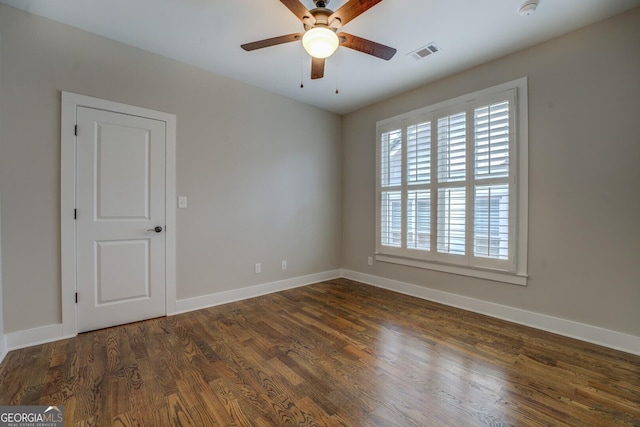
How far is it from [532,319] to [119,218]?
4152 millimetres

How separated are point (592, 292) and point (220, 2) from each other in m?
3.92

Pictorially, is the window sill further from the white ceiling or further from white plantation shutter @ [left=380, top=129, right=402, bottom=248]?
the white ceiling

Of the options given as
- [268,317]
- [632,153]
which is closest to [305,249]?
[268,317]

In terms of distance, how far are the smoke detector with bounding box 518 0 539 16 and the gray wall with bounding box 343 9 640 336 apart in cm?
66

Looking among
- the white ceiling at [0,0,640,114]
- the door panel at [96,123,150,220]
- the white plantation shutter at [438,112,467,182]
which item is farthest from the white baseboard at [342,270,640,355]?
the door panel at [96,123,150,220]

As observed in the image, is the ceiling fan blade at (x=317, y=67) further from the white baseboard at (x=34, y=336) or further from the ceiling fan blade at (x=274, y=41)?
the white baseboard at (x=34, y=336)

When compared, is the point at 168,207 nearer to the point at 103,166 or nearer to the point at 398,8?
the point at 103,166

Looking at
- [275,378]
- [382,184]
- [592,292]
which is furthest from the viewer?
[382,184]

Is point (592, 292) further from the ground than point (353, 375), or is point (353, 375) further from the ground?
point (592, 292)

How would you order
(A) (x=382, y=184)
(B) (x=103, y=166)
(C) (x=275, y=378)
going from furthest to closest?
(A) (x=382, y=184)
(B) (x=103, y=166)
(C) (x=275, y=378)

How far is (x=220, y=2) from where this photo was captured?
215 cm

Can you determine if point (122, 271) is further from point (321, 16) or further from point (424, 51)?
point (424, 51)

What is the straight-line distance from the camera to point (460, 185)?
3.17 meters

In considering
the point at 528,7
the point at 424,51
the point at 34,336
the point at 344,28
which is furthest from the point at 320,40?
the point at 34,336
